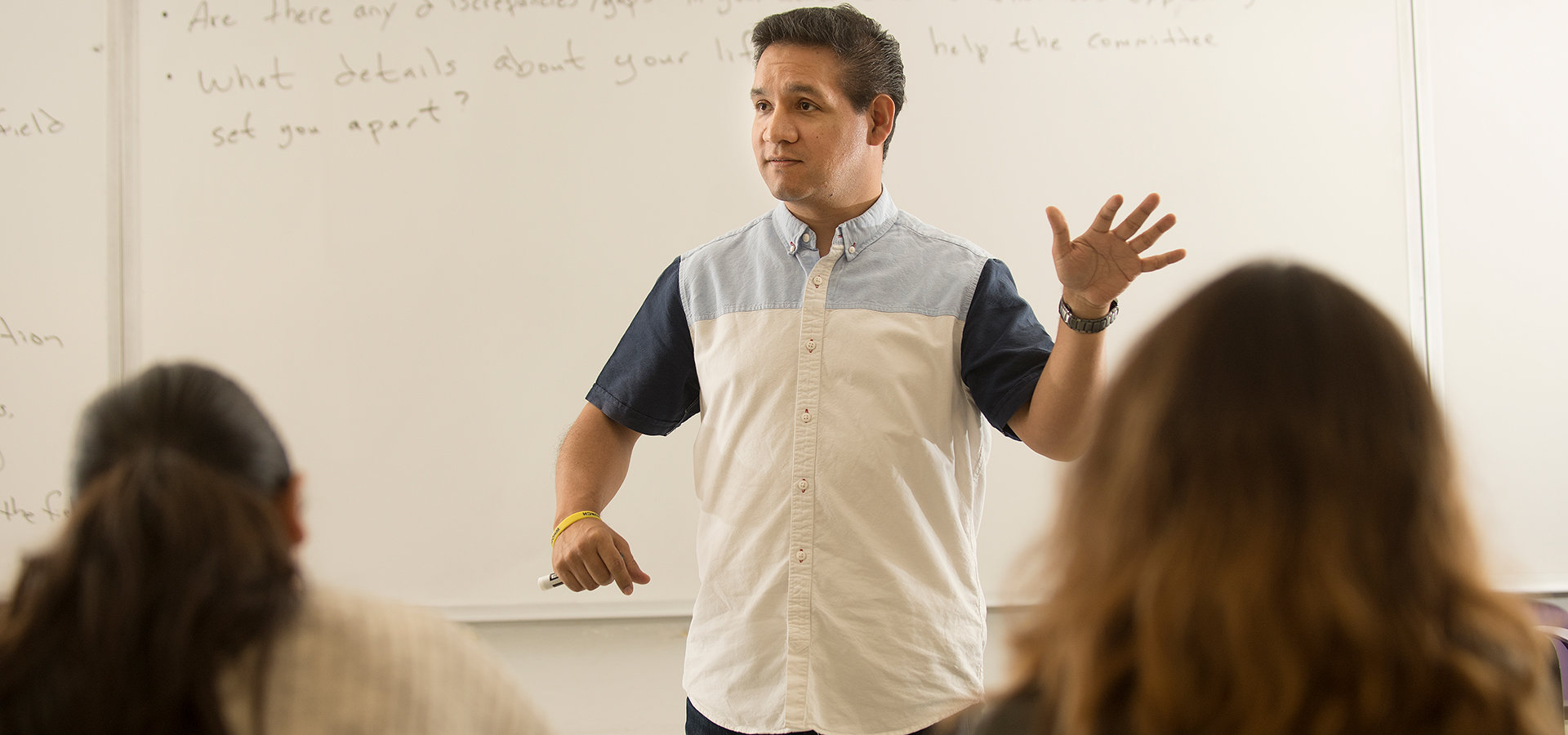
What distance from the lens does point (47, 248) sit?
210cm

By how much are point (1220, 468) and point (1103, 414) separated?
0.31ft

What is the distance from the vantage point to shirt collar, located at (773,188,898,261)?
1315mm

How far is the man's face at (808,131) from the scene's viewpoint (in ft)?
4.24

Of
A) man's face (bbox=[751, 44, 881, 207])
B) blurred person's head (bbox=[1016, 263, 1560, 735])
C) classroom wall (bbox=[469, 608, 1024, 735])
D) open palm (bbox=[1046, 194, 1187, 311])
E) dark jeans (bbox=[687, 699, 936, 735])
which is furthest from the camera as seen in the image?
classroom wall (bbox=[469, 608, 1024, 735])

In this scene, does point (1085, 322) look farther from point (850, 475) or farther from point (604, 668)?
point (604, 668)

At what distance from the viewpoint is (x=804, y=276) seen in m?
1.31

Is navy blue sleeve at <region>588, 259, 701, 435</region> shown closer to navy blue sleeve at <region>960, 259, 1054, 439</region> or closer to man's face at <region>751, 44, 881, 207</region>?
man's face at <region>751, 44, 881, 207</region>

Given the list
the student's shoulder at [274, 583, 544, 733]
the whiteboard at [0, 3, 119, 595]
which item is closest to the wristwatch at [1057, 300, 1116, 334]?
the student's shoulder at [274, 583, 544, 733]

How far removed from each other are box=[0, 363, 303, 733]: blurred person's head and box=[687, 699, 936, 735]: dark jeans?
695mm

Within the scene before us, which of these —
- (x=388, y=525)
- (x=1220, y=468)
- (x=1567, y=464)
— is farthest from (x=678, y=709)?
(x=1567, y=464)

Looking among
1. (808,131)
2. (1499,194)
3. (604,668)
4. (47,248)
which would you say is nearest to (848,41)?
(808,131)

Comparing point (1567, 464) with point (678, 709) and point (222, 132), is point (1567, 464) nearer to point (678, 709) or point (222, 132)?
point (678, 709)

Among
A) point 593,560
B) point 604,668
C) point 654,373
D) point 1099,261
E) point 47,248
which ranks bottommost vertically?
point 604,668

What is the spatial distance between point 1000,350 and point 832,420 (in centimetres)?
23
